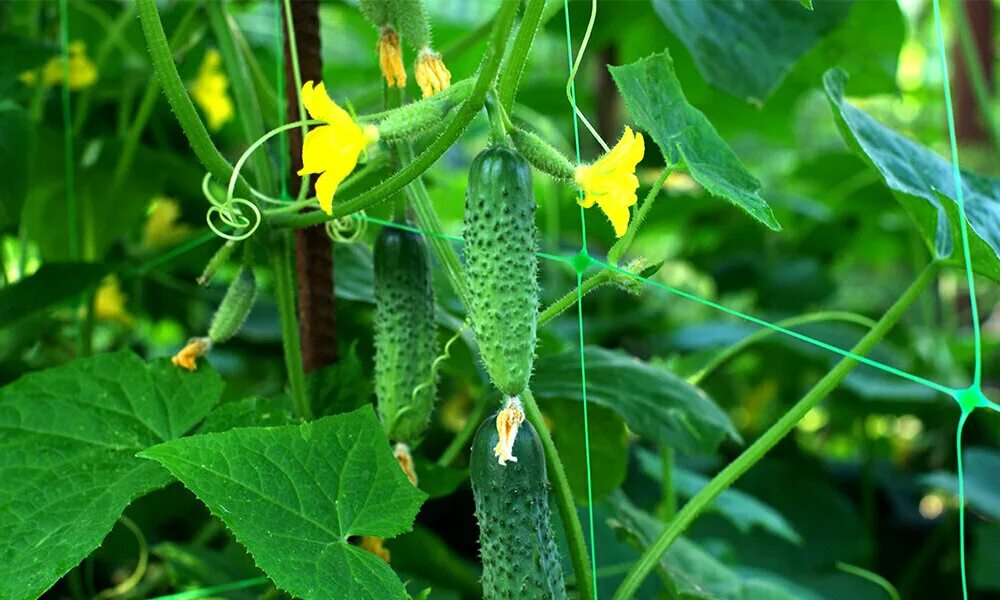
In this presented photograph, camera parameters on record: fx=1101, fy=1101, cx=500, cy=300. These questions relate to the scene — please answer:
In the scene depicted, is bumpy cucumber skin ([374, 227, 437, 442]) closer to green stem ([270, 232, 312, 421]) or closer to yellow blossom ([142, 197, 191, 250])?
green stem ([270, 232, 312, 421])

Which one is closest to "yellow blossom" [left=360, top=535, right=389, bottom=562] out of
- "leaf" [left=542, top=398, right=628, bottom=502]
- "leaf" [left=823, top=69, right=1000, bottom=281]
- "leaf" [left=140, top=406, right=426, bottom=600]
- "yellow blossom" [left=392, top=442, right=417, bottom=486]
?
"yellow blossom" [left=392, top=442, right=417, bottom=486]

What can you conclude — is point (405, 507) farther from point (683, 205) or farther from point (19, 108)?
point (683, 205)

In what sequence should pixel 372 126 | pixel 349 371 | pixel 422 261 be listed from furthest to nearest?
pixel 349 371, pixel 422 261, pixel 372 126

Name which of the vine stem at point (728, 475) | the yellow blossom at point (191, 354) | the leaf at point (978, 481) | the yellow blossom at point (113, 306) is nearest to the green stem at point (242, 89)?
the yellow blossom at point (191, 354)

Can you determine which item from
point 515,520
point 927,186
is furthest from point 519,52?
point 927,186

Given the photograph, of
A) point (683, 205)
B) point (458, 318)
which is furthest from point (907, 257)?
point (458, 318)

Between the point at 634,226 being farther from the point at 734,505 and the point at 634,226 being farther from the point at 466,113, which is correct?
the point at 734,505
